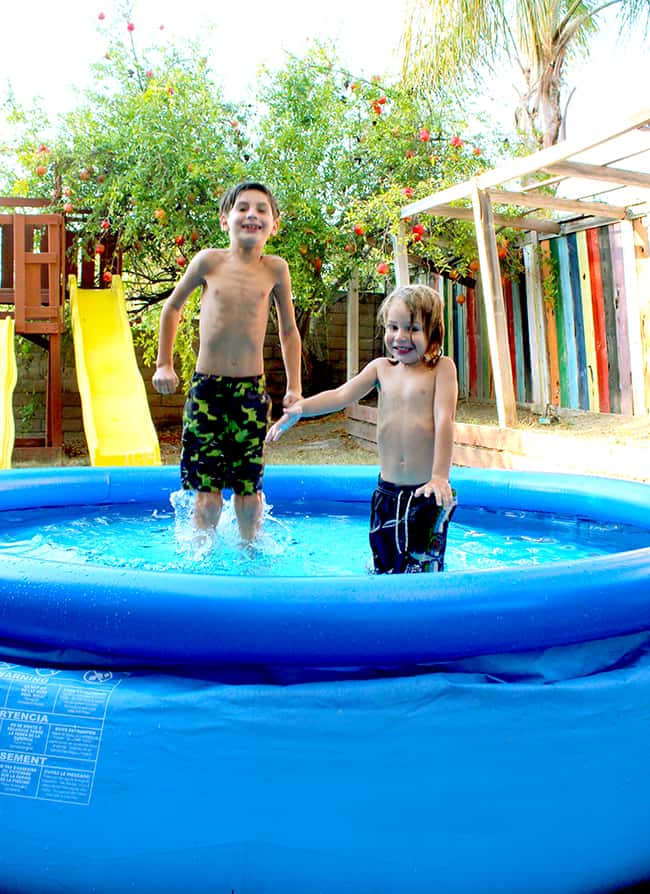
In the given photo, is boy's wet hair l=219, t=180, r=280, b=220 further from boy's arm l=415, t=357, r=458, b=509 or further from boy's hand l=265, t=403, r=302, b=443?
boy's arm l=415, t=357, r=458, b=509

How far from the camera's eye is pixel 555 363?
29.5 ft

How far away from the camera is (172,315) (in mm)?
3566

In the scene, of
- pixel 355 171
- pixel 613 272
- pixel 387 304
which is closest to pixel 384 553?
pixel 387 304

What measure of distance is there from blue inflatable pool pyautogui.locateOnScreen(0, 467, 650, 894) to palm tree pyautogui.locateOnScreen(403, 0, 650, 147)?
1116 centimetres

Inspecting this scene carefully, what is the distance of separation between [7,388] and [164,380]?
4.25 meters

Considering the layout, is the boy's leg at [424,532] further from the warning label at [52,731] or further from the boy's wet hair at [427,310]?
the warning label at [52,731]

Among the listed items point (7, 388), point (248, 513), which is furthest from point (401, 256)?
point (248, 513)

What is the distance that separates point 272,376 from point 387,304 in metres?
8.41

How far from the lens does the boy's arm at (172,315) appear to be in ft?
11.3

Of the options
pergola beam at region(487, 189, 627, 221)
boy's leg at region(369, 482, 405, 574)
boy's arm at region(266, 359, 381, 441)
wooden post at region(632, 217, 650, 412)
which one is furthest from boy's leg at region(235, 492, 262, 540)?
wooden post at region(632, 217, 650, 412)

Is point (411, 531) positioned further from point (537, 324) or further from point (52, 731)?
point (537, 324)

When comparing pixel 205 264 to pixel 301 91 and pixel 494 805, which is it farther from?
pixel 301 91

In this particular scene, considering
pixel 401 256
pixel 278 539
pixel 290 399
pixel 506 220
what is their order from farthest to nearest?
pixel 401 256 < pixel 506 220 < pixel 278 539 < pixel 290 399

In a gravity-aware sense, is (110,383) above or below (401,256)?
below
